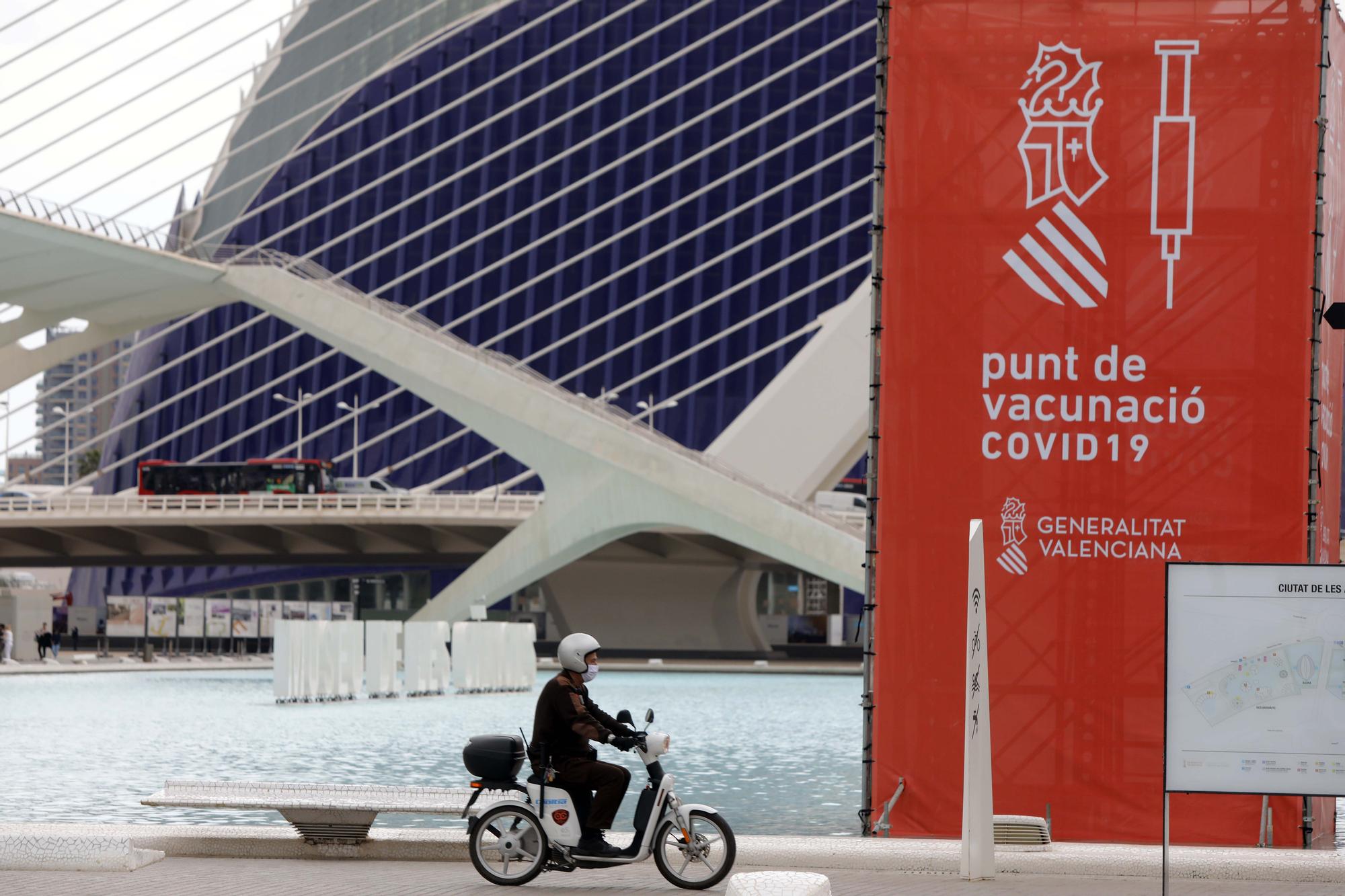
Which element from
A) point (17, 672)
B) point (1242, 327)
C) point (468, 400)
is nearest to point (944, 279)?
point (1242, 327)

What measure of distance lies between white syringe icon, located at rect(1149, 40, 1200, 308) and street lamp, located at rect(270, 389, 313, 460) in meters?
64.9

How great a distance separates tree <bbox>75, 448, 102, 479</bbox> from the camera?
465 feet

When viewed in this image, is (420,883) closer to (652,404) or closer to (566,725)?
(566,725)

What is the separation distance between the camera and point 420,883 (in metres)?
9.78

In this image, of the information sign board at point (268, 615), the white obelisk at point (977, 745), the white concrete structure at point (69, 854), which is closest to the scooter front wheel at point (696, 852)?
the white obelisk at point (977, 745)

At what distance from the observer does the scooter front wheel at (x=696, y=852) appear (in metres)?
9.70

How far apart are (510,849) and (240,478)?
2206 inches

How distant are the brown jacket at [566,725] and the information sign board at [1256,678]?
9.86ft

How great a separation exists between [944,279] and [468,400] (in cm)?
4026

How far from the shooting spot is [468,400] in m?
52.5

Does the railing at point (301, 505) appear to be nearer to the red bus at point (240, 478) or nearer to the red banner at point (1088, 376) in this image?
the red bus at point (240, 478)

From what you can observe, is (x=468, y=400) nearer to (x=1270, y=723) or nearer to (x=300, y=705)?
(x=300, y=705)

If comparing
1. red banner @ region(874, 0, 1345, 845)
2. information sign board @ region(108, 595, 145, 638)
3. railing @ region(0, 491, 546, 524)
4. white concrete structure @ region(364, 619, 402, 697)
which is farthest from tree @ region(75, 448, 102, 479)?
red banner @ region(874, 0, 1345, 845)

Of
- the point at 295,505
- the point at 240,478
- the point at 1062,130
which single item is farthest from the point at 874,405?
the point at 240,478
